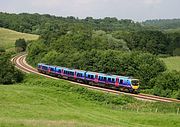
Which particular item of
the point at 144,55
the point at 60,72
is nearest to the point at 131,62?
the point at 144,55

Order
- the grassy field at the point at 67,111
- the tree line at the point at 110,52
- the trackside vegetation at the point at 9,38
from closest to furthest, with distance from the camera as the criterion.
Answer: the grassy field at the point at 67,111 < the tree line at the point at 110,52 < the trackside vegetation at the point at 9,38

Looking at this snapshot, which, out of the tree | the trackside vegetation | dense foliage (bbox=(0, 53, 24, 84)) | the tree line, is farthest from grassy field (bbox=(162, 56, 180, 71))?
the trackside vegetation

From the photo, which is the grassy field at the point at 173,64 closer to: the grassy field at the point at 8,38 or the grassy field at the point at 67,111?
the grassy field at the point at 67,111

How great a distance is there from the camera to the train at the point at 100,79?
63.1 m

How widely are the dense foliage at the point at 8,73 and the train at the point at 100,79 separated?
9.59m

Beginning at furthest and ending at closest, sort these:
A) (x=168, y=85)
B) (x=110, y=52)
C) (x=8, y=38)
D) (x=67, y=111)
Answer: (x=8, y=38)
(x=110, y=52)
(x=168, y=85)
(x=67, y=111)

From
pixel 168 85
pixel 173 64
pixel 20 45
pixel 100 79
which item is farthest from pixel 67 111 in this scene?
pixel 20 45

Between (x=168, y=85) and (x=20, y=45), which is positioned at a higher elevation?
(x=20, y=45)

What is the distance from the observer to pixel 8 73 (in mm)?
73875

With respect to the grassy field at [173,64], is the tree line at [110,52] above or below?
above

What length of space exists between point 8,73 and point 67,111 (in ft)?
124

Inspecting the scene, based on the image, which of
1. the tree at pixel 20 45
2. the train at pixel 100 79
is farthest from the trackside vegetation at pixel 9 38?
the train at pixel 100 79

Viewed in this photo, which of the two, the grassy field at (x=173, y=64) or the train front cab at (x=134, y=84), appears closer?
the train front cab at (x=134, y=84)

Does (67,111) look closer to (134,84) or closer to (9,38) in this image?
(134,84)
